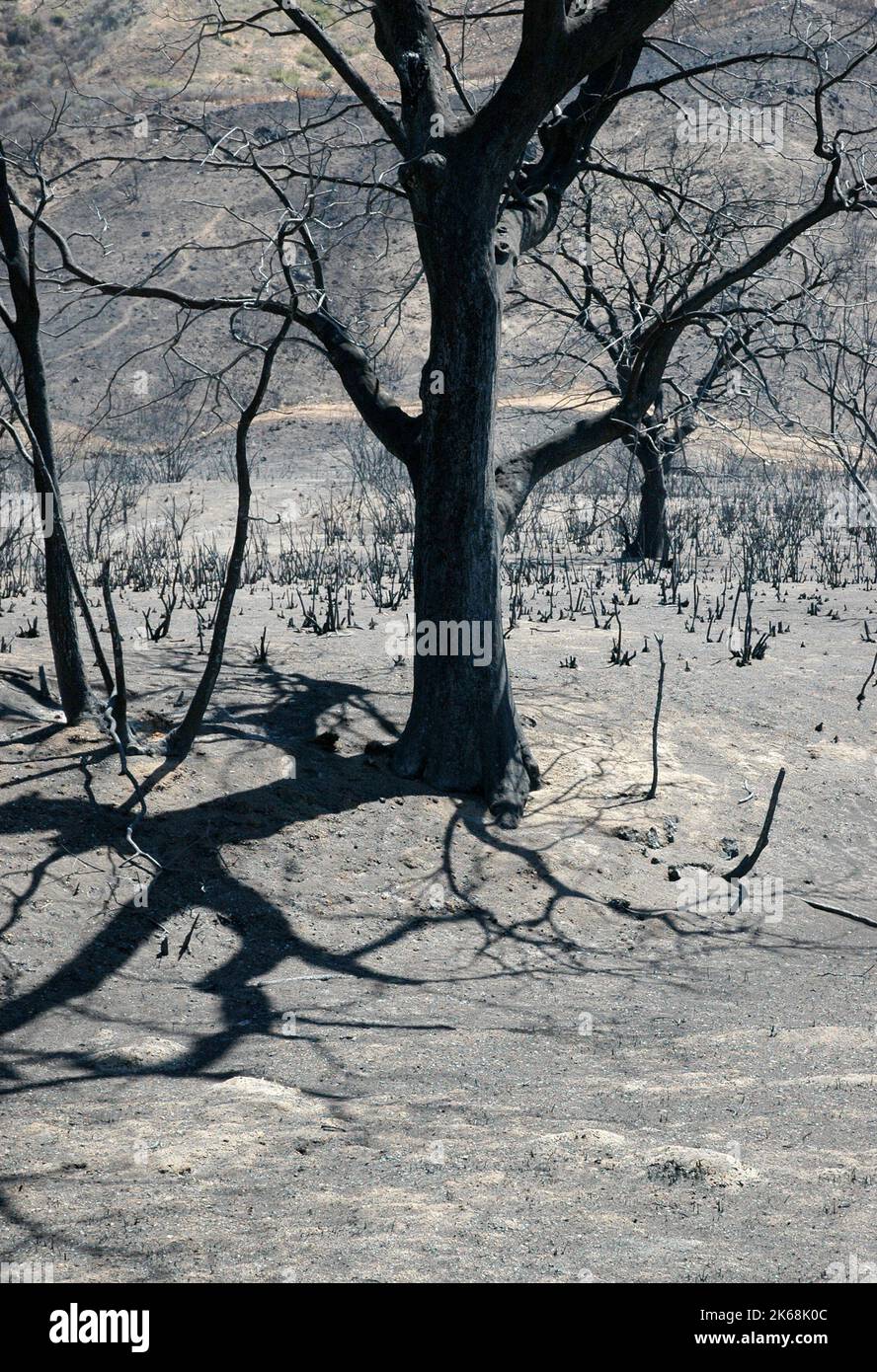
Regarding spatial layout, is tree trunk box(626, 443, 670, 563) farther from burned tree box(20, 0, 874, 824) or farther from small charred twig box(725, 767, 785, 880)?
small charred twig box(725, 767, 785, 880)

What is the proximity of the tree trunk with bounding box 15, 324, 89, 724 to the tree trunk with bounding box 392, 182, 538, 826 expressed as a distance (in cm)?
172

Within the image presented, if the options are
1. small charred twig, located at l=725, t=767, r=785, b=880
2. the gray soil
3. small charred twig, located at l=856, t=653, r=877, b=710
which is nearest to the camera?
the gray soil

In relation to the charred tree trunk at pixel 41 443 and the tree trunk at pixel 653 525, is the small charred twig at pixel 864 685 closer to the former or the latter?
the charred tree trunk at pixel 41 443

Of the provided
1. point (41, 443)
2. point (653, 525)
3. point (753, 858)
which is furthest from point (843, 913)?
point (653, 525)

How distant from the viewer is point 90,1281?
2422 mm

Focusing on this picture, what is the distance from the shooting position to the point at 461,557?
6473 millimetres

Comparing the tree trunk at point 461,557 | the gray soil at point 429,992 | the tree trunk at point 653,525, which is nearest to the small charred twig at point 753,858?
the gray soil at point 429,992

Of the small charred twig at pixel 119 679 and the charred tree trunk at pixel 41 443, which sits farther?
the charred tree trunk at pixel 41 443

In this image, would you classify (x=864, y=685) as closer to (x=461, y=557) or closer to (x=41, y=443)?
(x=461, y=557)

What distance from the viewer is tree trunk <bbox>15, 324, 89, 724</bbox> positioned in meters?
5.88

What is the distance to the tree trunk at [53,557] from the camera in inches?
231

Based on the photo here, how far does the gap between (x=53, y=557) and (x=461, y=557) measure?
204 cm

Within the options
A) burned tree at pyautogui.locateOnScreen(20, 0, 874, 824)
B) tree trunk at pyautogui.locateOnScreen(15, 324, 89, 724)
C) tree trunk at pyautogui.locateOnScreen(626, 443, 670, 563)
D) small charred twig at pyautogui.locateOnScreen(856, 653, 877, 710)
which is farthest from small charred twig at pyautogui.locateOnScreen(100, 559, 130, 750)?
tree trunk at pyautogui.locateOnScreen(626, 443, 670, 563)

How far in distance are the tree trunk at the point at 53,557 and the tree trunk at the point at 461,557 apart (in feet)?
5.65
